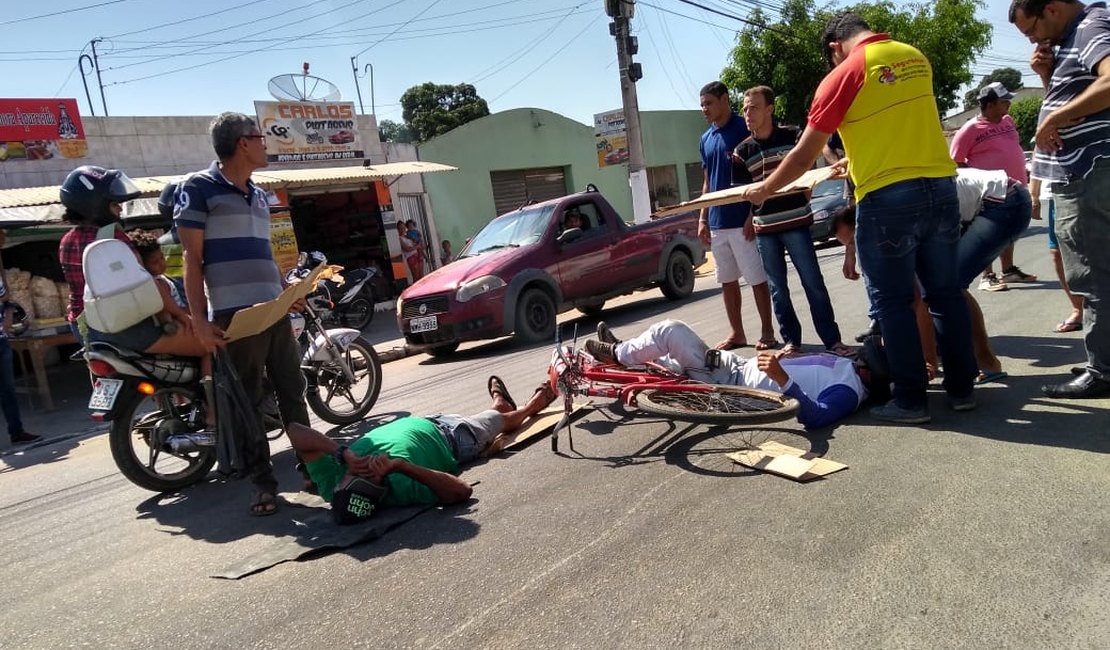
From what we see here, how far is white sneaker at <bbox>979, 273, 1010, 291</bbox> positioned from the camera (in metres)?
7.38

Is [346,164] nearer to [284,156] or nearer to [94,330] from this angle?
[284,156]

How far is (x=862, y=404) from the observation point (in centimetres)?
424

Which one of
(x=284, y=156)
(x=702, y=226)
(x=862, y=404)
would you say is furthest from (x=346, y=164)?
(x=862, y=404)

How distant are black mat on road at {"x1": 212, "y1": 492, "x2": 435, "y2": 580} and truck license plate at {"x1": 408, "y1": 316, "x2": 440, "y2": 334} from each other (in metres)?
4.95

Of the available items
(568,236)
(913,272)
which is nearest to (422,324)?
(568,236)

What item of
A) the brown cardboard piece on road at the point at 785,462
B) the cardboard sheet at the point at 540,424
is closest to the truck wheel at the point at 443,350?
the cardboard sheet at the point at 540,424

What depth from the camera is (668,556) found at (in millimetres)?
2793

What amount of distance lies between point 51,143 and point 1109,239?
1537 centimetres

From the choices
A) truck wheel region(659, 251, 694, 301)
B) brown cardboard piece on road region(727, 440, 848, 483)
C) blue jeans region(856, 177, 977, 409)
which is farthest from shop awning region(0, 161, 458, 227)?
blue jeans region(856, 177, 977, 409)

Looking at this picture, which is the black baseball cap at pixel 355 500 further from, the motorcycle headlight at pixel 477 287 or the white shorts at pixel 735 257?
the motorcycle headlight at pixel 477 287

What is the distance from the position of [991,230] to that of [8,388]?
27.2ft

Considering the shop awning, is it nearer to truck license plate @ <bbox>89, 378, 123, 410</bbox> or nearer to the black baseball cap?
truck license plate @ <bbox>89, 378, 123, 410</bbox>

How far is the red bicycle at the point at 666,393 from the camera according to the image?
12.0ft

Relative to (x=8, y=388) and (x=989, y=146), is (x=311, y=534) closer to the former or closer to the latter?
(x=8, y=388)
